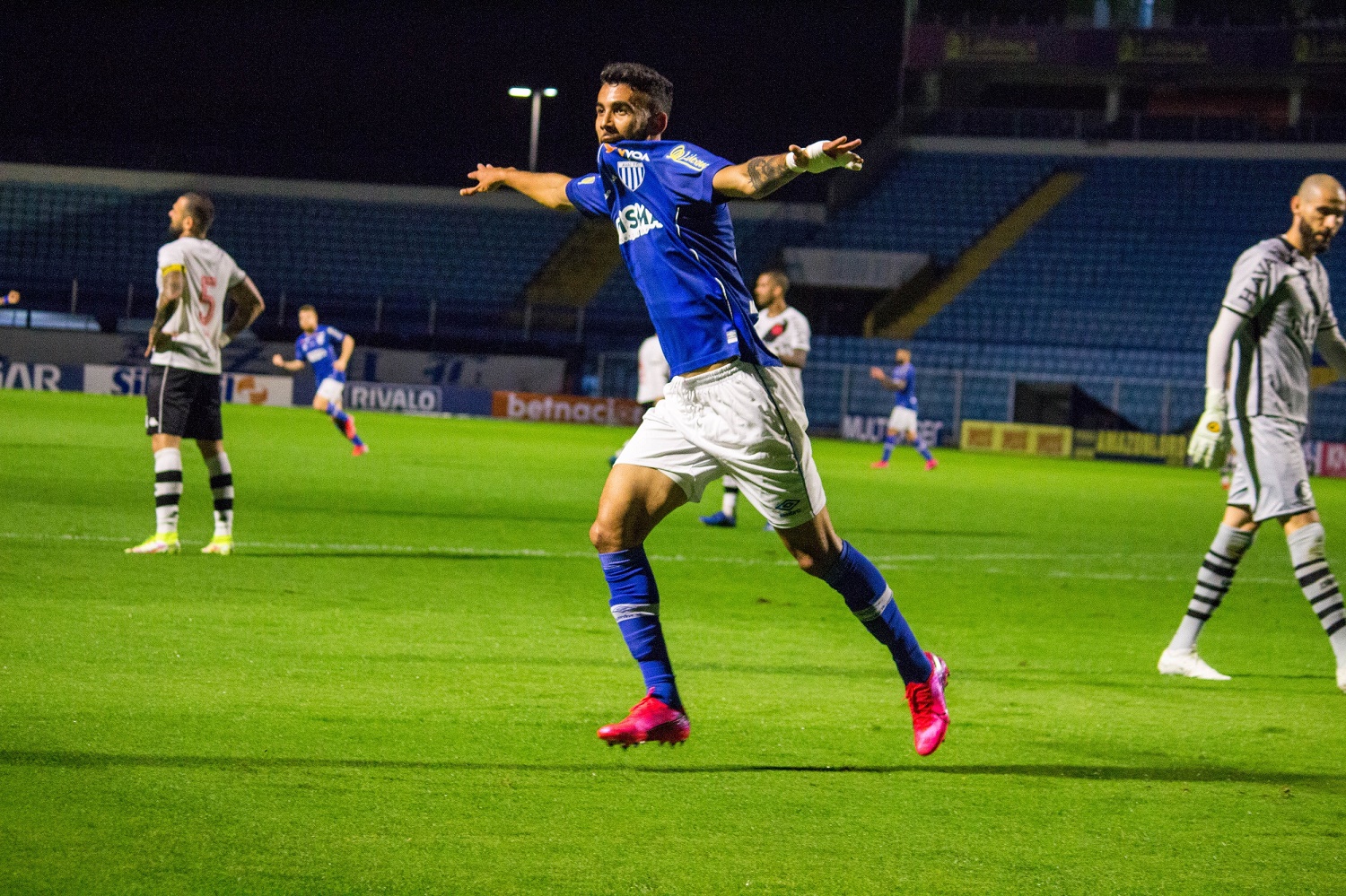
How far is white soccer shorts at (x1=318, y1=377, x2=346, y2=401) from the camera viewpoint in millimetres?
22391

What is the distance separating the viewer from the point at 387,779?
4.45 meters

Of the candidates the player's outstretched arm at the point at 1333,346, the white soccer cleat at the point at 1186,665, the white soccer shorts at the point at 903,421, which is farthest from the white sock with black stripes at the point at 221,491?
the white soccer shorts at the point at 903,421

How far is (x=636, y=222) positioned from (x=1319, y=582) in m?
3.94

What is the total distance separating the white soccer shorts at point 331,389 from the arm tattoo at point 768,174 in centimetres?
1849

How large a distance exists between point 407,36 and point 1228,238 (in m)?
24.9

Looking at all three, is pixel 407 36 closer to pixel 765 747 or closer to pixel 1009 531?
pixel 1009 531

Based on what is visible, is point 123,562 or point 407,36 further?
point 407,36

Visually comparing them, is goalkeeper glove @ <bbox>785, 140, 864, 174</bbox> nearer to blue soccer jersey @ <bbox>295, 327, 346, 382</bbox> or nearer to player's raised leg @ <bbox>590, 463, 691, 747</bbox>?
player's raised leg @ <bbox>590, 463, 691, 747</bbox>

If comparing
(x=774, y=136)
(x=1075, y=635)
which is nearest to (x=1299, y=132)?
(x=774, y=136)

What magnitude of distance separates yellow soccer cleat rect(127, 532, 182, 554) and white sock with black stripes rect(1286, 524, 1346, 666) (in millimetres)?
6435

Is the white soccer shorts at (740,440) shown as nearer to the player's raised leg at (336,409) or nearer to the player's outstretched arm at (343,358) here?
the player's raised leg at (336,409)

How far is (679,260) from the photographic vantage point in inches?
197

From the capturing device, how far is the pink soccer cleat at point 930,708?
5031 millimetres

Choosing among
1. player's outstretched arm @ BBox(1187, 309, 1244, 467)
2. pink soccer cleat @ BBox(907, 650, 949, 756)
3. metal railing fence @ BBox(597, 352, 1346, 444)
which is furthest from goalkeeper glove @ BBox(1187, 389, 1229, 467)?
metal railing fence @ BBox(597, 352, 1346, 444)
